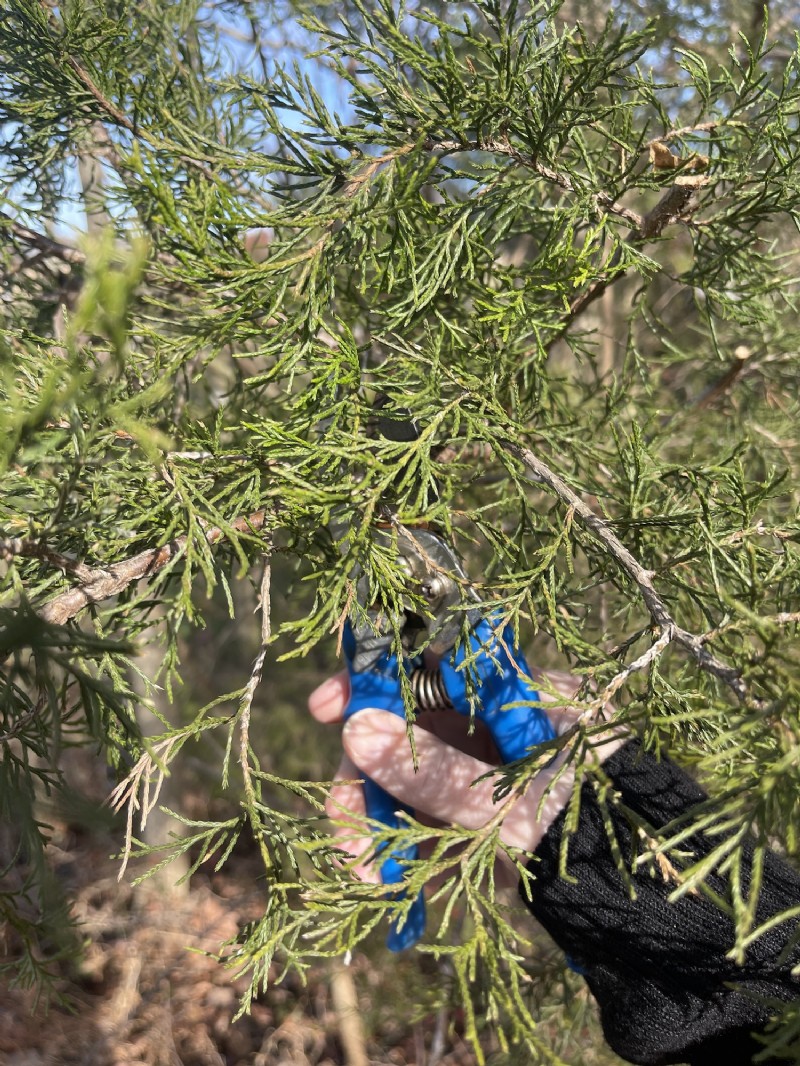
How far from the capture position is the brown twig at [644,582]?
0.88 metres

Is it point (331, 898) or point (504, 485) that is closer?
point (331, 898)

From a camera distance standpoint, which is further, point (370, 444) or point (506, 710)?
point (506, 710)

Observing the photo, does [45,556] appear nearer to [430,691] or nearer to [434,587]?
[434,587]

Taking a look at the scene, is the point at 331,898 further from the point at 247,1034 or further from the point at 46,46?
the point at 247,1034

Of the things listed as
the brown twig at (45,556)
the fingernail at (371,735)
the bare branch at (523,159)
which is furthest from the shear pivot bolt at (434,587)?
the bare branch at (523,159)

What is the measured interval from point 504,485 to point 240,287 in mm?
705

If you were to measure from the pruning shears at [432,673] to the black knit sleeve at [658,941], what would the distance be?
0.59 feet

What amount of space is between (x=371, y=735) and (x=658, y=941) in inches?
23.1

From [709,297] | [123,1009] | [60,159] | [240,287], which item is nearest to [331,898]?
[240,287]

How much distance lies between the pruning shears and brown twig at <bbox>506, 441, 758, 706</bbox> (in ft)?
0.65

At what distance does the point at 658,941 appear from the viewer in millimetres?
1193

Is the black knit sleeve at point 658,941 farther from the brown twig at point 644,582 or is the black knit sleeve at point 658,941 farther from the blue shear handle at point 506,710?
the brown twig at point 644,582

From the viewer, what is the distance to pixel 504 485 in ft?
5.05

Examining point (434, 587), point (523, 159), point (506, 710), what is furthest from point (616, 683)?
point (523, 159)
